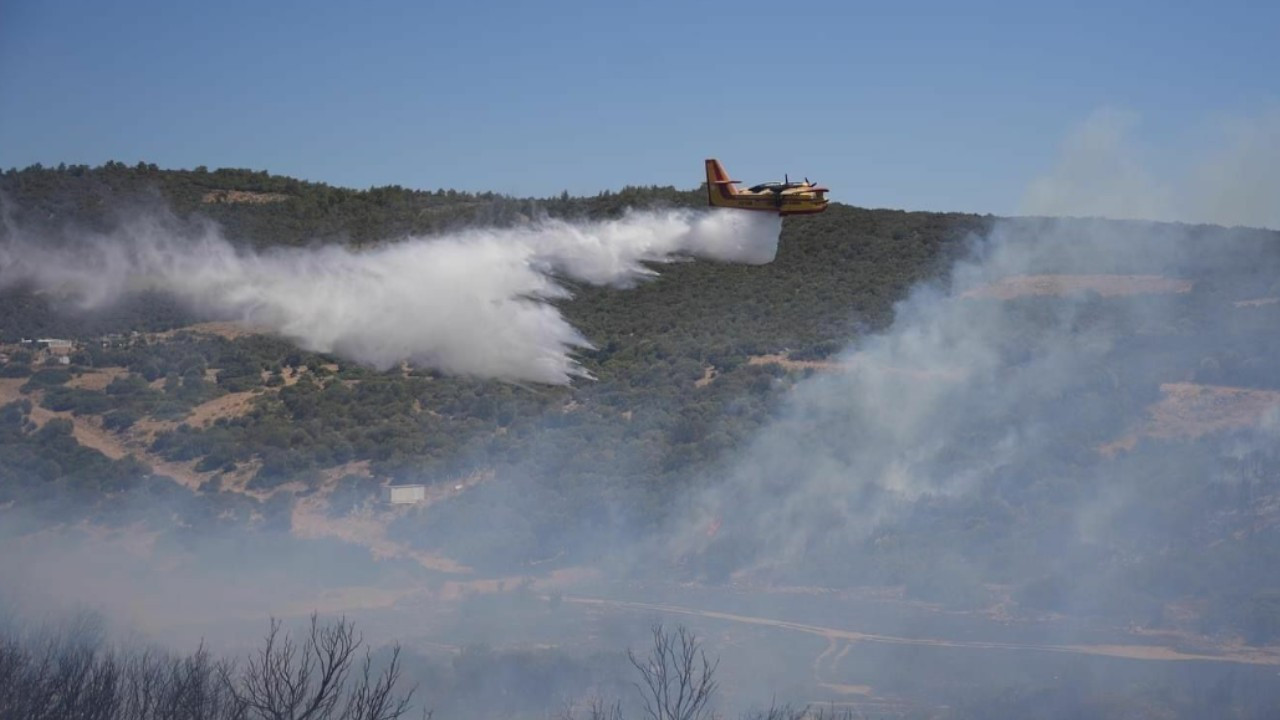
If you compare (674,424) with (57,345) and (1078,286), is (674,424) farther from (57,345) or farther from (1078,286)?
(57,345)

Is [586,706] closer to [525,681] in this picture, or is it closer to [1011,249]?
[525,681]

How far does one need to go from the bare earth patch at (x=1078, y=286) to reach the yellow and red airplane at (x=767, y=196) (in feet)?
89.8

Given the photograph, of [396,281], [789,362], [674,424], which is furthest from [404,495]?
[789,362]

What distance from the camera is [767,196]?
47500 millimetres

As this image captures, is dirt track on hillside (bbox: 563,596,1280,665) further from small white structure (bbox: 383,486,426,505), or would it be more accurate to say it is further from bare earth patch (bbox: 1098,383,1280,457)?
bare earth patch (bbox: 1098,383,1280,457)

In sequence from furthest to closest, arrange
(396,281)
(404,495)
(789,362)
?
(789,362), (396,281), (404,495)

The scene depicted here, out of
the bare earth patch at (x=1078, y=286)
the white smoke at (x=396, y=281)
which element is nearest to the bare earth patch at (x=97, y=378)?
the white smoke at (x=396, y=281)

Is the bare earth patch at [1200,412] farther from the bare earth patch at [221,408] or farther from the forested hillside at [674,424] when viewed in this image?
the bare earth patch at [221,408]

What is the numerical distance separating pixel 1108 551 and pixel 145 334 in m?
45.6

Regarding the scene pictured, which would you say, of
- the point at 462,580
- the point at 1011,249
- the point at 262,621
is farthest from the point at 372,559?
the point at 1011,249

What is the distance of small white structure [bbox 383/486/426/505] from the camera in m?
56.0

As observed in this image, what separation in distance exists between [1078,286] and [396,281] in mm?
34816

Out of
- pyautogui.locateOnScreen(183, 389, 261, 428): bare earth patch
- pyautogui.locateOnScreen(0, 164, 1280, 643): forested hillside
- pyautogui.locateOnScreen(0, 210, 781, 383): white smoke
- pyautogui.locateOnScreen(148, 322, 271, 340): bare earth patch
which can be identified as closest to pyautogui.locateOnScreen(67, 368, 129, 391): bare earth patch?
pyautogui.locateOnScreen(0, 164, 1280, 643): forested hillside

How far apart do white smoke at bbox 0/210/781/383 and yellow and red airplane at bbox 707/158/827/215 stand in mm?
8058
